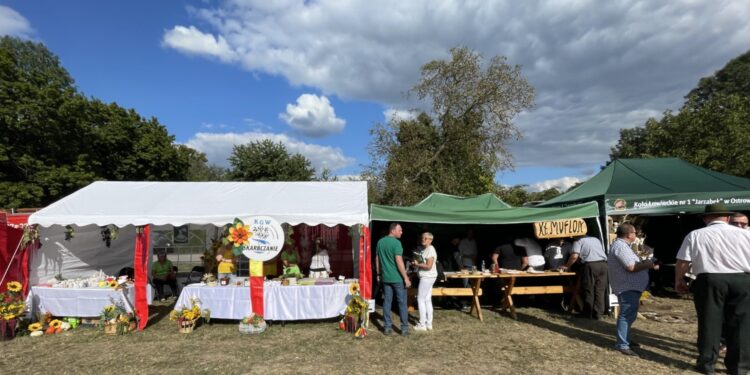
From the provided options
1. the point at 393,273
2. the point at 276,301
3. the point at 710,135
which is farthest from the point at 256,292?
the point at 710,135

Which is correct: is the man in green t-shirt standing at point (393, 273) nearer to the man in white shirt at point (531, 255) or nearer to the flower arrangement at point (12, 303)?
the man in white shirt at point (531, 255)

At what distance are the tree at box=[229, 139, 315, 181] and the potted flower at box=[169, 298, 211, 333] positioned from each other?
63.3 feet

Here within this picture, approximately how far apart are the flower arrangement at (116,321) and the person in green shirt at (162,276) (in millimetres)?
2585

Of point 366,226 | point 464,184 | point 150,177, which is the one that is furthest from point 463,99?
point 150,177

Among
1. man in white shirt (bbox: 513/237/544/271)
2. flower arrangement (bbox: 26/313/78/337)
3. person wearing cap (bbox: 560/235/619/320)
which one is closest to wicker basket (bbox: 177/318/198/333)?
flower arrangement (bbox: 26/313/78/337)

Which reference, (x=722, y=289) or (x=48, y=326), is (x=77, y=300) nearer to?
(x=48, y=326)

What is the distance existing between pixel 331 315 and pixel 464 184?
508 inches

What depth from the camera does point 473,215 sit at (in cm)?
661

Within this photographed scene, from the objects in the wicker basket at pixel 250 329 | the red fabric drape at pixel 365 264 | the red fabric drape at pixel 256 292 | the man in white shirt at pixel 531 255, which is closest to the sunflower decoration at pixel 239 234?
the red fabric drape at pixel 256 292

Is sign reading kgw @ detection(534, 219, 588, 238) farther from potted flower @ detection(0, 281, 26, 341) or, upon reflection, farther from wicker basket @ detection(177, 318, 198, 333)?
potted flower @ detection(0, 281, 26, 341)

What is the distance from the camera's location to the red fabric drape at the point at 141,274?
615 centimetres

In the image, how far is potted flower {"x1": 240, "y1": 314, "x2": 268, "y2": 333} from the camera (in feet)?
19.2

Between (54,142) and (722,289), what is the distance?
23248 mm

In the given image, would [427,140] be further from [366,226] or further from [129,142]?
[129,142]
